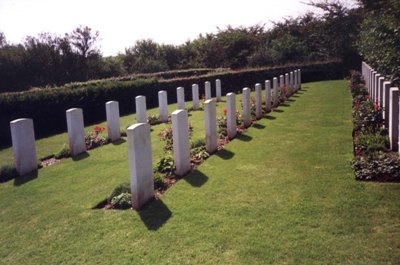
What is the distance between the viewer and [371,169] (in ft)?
21.5

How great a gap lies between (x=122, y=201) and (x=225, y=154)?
3280mm

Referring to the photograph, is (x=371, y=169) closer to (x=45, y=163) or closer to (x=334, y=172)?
(x=334, y=172)

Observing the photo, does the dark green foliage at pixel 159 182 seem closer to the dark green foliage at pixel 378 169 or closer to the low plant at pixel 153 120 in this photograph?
the dark green foliage at pixel 378 169

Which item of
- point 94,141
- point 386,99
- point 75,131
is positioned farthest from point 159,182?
point 386,99

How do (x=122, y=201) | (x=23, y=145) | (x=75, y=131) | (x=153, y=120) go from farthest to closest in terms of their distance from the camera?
(x=153, y=120) < (x=75, y=131) < (x=23, y=145) < (x=122, y=201)

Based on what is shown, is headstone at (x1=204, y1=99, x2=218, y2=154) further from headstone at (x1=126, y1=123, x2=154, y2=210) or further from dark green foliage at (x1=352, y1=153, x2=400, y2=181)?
dark green foliage at (x1=352, y1=153, x2=400, y2=181)

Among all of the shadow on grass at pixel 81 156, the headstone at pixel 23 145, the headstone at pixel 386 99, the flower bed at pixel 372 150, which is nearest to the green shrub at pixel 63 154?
the shadow on grass at pixel 81 156

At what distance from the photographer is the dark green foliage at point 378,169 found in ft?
21.0

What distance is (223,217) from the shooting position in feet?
17.5

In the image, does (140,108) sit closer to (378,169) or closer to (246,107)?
(246,107)

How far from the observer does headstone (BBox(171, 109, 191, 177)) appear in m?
7.14

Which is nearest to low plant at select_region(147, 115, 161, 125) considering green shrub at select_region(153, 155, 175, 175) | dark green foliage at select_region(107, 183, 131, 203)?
green shrub at select_region(153, 155, 175, 175)

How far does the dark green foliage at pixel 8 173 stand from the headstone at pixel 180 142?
3928mm

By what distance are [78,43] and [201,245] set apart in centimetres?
3569
